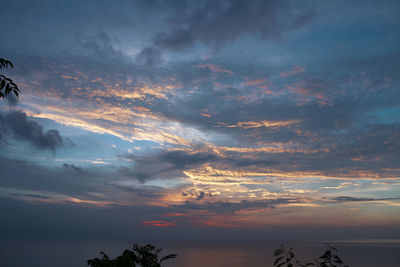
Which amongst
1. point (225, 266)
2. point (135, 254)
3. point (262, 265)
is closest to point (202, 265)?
point (225, 266)

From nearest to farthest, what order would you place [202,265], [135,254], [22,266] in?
[135,254], [22,266], [202,265]

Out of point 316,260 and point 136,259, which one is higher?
point 316,260

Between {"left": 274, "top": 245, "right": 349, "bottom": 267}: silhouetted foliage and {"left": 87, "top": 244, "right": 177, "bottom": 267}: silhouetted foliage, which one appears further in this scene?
{"left": 87, "top": 244, "right": 177, "bottom": 267}: silhouetted foliage

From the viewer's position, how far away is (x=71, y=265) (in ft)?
404

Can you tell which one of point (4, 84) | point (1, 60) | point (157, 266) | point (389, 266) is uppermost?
point (1, 60)

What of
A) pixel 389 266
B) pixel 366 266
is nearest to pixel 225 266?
pixel 366 266

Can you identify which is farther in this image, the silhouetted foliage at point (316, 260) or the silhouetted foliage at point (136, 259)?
the silhouetted foliage at point (136, 259)

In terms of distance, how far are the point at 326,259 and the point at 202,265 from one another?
138386mm

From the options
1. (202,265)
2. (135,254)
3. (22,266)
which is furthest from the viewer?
(202,265)

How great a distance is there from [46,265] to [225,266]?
7550 centimetres

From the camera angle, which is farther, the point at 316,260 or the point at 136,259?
the point at 136,259

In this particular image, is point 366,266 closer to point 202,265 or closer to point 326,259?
point 202,265

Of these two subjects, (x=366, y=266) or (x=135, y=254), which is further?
(x=366, y=266)

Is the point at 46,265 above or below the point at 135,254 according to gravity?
below
